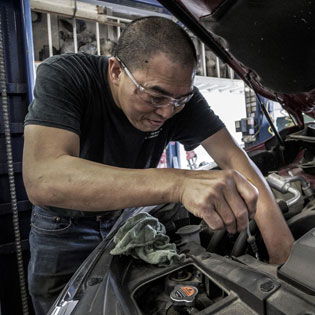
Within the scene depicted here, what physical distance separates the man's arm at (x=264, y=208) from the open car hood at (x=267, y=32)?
29 cm

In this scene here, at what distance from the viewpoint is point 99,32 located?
12.1 ft

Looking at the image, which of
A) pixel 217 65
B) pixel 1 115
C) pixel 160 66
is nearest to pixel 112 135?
pixel 160 66

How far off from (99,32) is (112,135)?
10.5 feet

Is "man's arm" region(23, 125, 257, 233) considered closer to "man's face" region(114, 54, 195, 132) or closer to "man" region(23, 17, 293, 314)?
"man" region(23, 17, 293, 314)

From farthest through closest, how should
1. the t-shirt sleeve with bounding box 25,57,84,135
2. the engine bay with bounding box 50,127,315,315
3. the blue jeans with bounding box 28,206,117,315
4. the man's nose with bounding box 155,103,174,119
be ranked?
the blue jeans with bounding box 28,206,117,315 → the man's nose with bounding box 155,103,174,119 → the t-shirt sleeve with bounding box 25,57,84,135 → the engine bay with bounding box 50,127,315,315

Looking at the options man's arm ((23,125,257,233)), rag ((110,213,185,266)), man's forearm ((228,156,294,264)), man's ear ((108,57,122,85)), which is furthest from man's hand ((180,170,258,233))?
man's ear ((108,57,122,85))

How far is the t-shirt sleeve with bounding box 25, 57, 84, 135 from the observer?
731 millimetres

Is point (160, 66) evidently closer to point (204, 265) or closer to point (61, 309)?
point (204, 265)

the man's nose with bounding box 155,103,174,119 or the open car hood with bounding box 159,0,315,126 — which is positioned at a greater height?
the open car hood with bounding box 159,0,315,126

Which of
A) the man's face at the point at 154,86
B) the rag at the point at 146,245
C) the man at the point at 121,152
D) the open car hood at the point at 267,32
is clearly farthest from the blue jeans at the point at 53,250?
the open car hood at the point at 267,32

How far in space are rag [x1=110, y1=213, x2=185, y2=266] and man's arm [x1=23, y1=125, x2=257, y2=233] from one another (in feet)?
0.61

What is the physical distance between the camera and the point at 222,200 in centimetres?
51

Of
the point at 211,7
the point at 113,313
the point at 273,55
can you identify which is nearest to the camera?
the point at 113,313

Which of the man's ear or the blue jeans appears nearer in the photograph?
the man's ear
